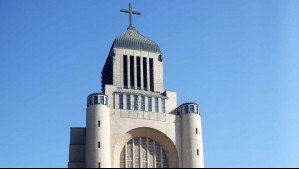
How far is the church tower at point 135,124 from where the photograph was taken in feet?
278

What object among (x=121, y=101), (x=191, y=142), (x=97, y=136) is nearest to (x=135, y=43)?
(x=121, y=101)

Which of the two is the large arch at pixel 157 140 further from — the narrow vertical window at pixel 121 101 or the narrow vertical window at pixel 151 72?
the narrow vertical window at pixel 151 72

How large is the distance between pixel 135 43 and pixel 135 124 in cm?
1600

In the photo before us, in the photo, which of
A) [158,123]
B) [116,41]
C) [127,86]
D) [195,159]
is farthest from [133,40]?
[195,159]

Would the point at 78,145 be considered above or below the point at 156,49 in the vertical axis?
below

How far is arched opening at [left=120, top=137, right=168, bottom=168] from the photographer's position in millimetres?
87250

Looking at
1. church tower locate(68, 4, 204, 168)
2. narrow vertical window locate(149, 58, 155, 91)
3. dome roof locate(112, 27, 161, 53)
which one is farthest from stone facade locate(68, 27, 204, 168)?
dome roof locate(112, 27, 161, 53)

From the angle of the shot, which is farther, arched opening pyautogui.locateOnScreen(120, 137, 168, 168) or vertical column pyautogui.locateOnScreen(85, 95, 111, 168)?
arched opening pyautogui.locateOnScreen(120, 137, 168, 168)

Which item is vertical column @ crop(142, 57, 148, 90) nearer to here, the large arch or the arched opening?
the large arch

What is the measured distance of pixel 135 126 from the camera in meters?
87.5

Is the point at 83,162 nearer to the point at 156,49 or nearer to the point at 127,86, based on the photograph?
the point at 127,86

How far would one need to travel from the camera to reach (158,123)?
293 ft

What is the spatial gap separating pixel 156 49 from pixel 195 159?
21052 mm

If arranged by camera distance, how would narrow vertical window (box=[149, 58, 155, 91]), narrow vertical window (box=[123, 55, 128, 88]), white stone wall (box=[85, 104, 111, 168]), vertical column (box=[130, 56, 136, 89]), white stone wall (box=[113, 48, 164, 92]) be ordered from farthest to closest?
narrow vertical window (box=[149, 58, 155, 91]) → vertical column (box=[130, 56, 136, 89]) → narrow vertical window (box=[123, 55, 128, 88]) → white stone wall (box=[113, 48, 164, 92]) → white stone wall (box=[85, 104, 111, 168])
